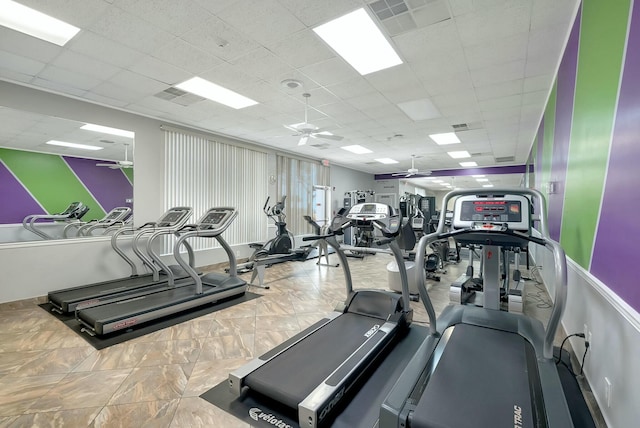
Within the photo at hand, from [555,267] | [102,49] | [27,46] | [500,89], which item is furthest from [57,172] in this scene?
[500,89]

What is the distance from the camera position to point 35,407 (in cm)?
190

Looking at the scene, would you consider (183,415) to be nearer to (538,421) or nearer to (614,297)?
(538,421)

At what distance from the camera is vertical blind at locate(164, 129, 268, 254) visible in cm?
564

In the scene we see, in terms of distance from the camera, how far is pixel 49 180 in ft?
14.2

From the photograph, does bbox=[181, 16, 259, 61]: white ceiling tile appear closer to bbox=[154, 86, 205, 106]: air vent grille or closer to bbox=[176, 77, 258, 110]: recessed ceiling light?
bbox=[176, 77, 258, 110]: recessed ceiling light

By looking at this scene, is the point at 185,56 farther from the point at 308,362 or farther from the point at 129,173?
the point at 308,362

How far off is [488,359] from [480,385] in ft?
1.12

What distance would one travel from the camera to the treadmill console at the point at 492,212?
8.05 feet

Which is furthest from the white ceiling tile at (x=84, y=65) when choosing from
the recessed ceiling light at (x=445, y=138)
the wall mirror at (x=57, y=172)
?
the recessed ceiling light at (x=445, y=138)

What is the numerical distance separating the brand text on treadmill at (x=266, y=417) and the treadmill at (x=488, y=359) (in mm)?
604

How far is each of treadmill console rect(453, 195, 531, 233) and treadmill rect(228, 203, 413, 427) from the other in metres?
0.61

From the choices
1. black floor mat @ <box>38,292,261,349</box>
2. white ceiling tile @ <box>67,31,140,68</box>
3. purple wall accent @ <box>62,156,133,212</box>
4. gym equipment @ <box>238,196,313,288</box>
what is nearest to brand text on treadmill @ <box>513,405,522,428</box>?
black floor mat @ <box>38,292,261,349</box>

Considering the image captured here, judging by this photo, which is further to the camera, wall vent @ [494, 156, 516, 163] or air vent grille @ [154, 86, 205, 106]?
wall vent @ [494, 156, 516, 163]

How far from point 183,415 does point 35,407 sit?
101 cm
